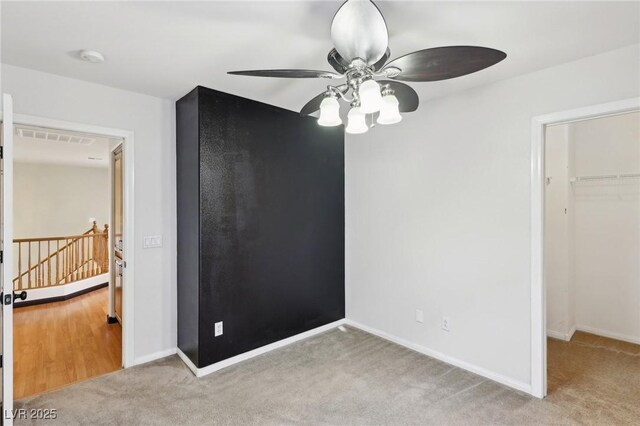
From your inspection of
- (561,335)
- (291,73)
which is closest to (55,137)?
(291,73)

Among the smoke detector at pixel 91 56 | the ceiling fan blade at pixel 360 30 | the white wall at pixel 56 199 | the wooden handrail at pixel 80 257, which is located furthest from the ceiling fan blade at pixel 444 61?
the white wall at pixel 56 199

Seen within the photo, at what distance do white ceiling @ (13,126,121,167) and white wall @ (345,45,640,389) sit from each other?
124 inches

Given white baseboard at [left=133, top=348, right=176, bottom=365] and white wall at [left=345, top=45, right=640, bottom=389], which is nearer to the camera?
white wall at [left=345, top=45, right=640, bottom=389]

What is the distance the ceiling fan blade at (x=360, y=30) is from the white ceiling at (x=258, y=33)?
252mm

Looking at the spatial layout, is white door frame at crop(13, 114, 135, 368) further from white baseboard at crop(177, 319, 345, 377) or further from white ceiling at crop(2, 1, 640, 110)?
white ceiling at crop(2, 1, 640, 110)

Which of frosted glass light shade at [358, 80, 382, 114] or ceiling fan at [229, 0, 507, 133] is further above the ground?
ceiling fan at [229, 0, 507, 133]

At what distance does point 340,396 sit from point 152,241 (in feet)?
6.71

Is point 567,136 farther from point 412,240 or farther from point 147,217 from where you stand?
point 147,217

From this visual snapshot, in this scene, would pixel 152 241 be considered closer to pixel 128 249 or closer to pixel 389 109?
pixel 128 249

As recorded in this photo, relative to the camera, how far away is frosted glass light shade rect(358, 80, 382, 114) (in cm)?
142

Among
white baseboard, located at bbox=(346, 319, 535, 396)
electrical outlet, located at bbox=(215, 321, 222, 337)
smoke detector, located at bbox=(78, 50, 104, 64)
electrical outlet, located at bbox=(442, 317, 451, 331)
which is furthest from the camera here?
electrical outlet, located at bbox=(442, 317, 451, 331)

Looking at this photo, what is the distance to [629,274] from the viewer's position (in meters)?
3.39

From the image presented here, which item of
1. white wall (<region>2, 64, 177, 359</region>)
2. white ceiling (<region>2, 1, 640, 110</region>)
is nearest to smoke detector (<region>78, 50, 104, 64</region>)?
white ceiling (<region>2, 1, 640, 110</region>)

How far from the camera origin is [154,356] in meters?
2.97
